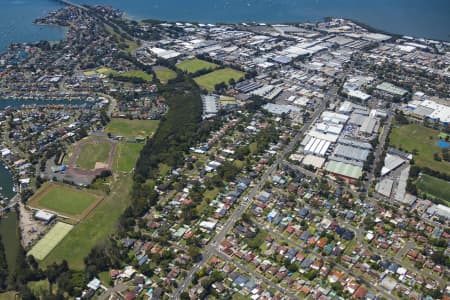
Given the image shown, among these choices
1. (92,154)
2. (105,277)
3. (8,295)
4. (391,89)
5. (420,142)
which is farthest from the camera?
(391,89)

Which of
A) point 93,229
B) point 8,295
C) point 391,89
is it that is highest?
point 391,89

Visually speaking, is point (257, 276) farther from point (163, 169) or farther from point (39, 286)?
point (163, 169)

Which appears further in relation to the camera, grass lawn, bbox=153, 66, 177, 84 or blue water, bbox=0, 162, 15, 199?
grass lawn, bbox=153, 66, 177, 84

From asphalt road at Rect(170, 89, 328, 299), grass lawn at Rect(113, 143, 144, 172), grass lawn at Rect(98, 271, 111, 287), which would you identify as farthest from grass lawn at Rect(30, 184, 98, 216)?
asphalt road at Rect(170, 89, 328, 299)

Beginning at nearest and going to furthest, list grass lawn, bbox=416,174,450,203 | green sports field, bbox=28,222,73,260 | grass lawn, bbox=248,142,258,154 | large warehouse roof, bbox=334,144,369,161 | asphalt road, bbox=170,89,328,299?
asphalt road, bbox=170,89,328,299 → green sports field, bbox=28,222,73,260 → grass lawn, bbox=416,174,450,203 → large warehouse roof, bbox=334,144,369,161 → grass lawn, bbox=248,142,258,154

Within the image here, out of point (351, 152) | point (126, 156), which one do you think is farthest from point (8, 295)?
point (351, 152)

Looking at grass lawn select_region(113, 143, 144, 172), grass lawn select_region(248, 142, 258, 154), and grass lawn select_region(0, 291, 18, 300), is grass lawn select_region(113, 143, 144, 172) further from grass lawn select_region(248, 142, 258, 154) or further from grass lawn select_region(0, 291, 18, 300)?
grass lawn select_region(0, 291, 18, 300)
